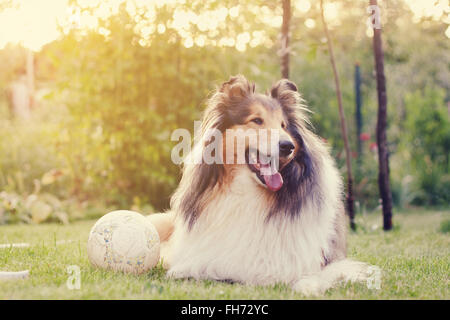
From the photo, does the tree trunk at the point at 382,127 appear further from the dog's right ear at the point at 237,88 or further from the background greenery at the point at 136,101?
the dog's right ear at the point at 237,88

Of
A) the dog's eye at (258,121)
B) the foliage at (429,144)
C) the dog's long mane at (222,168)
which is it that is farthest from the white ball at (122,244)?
the foliage at (429,144)

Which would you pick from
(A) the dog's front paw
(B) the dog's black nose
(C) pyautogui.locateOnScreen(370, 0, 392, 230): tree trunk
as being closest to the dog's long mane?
(B) the dog's black nose

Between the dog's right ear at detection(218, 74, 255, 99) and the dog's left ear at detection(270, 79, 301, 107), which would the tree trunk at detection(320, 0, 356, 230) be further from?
the dog's right ear at detection(218, 74, 255, 99)

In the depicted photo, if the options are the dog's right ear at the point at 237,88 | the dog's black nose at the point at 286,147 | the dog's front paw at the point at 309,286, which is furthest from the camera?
the dog's right ear at the point at 237,88

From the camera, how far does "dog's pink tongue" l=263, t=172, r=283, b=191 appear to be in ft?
11.2

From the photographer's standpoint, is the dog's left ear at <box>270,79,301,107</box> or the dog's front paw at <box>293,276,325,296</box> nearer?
the dog's front paw at <box>293,276,325,296</box>

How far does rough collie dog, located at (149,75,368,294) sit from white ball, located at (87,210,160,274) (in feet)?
0.72

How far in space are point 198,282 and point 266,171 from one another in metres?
0.82

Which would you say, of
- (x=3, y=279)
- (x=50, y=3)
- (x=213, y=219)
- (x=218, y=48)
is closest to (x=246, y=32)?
(x=218, y=48)

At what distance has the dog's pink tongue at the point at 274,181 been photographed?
3422mm
